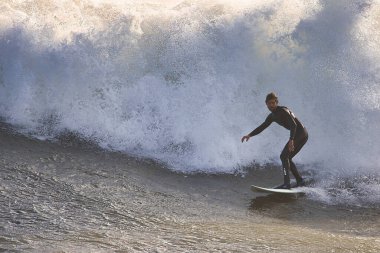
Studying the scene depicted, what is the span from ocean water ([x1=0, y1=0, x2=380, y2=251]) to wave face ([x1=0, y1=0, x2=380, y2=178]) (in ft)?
0.07

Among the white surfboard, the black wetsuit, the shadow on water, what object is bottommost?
the shadow on water

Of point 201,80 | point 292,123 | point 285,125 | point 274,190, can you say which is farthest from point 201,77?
point 274,190

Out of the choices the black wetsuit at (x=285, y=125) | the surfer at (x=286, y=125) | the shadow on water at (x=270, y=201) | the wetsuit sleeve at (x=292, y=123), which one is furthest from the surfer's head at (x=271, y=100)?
the shadow on water at (x=270, y=201)

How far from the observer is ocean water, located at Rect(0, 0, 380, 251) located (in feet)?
32.8

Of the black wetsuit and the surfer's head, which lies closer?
the surfer's head

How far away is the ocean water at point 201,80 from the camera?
10008mm

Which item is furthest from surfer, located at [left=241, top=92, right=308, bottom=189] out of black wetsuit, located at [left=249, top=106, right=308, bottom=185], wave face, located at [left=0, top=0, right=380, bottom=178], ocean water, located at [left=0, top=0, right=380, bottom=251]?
wave face, located at [left=0, top=0, right=380, bottom=178]

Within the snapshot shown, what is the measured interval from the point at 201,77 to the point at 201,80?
0.07 m

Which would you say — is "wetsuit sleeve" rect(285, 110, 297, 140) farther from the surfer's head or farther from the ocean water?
the ocean water

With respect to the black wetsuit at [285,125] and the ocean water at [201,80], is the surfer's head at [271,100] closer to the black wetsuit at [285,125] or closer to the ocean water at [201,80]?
the black wetsuit at [285,125]

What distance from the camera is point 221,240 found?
6.02m

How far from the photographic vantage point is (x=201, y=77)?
36.1 feet

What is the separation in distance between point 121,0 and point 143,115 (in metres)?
3.77

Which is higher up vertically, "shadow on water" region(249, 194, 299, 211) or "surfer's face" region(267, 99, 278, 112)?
"surfer's face" region(267, 99, 278, 112)
